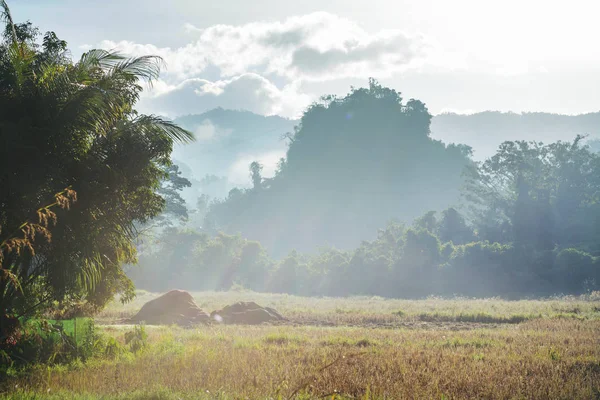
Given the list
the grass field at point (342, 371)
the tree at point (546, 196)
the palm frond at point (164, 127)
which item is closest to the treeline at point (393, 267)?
the tree at point (546, 196)

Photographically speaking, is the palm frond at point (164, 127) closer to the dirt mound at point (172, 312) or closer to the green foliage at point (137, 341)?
the green foliage at point (137, 341)

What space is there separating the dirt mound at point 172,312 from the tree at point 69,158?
1457 centimetres

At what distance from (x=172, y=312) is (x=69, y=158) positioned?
750 inches

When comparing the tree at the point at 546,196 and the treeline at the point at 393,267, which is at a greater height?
the tree at the point at 546,196

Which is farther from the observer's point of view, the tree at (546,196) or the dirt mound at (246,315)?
the tree at (546,196)

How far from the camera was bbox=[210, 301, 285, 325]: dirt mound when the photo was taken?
27.0 metres

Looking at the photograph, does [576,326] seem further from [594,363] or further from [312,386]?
[312,386]

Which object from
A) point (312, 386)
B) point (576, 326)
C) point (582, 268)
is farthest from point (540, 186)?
point (312, 386)

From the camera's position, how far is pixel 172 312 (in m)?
28.1

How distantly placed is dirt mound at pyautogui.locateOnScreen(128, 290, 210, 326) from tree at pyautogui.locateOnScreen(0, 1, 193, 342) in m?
14.6

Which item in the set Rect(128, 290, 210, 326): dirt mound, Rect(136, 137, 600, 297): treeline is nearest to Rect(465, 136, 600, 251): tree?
Rect(136, 137, 600, 297): treeline

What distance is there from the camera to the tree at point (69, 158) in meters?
10.0

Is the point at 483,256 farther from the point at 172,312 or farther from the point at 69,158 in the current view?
the point at 69,158

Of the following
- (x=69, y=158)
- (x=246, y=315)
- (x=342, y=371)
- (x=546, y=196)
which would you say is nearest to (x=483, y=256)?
(x=546, y=196)
